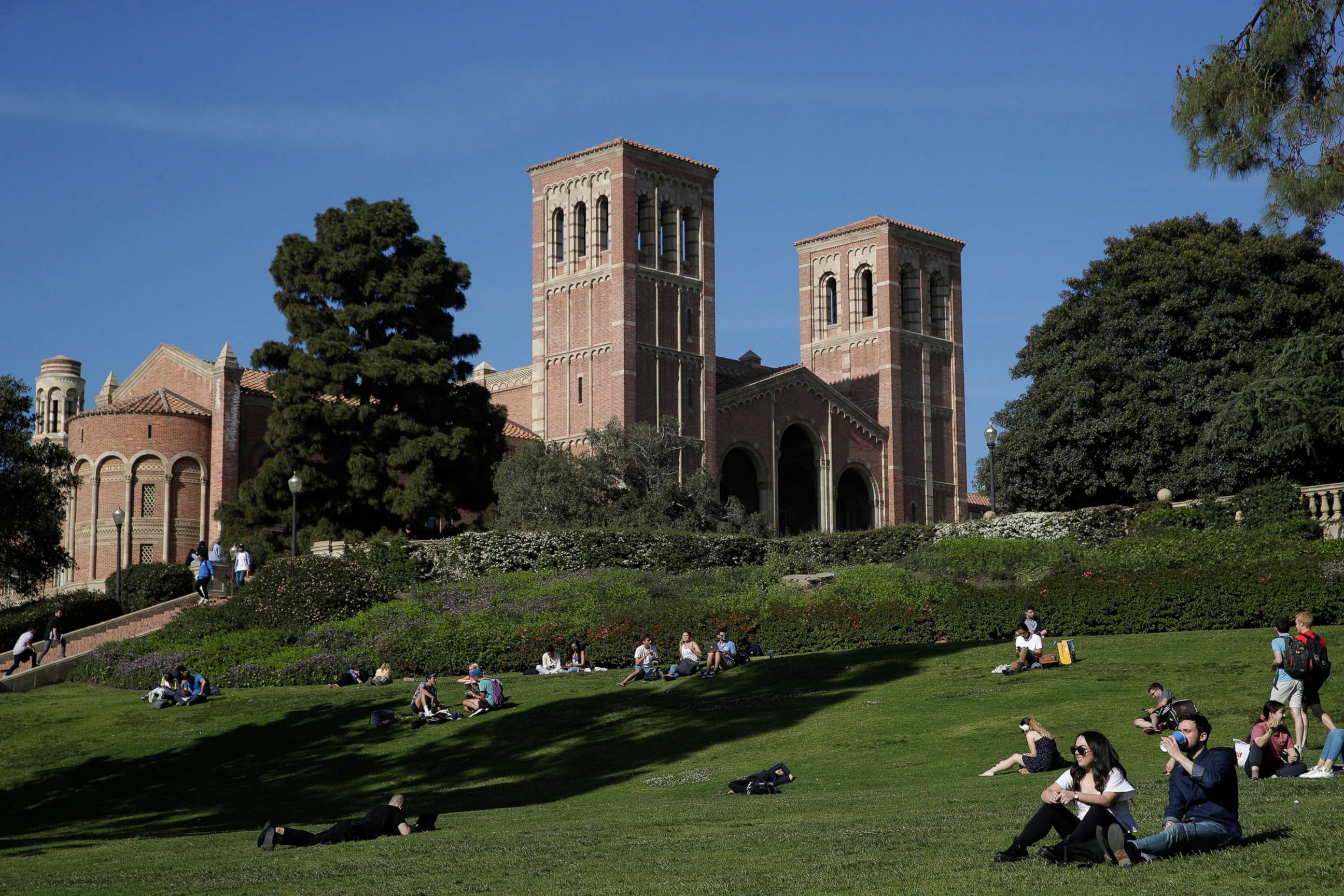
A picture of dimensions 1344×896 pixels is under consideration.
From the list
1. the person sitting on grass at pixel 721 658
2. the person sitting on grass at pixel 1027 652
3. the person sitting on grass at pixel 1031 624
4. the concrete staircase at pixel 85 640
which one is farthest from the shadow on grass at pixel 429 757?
the concrete staircase at pixel 85 640

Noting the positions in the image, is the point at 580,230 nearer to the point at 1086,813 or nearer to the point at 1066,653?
the point at 1066,653

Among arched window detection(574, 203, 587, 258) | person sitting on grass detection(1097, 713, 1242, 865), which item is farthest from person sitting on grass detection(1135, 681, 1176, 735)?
arched window detection(574, 203, 587, 258)

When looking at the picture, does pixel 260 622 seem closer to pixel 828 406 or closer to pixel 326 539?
pixel 326 539

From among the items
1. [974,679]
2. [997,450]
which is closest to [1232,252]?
[997,450]

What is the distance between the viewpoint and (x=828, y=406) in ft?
209

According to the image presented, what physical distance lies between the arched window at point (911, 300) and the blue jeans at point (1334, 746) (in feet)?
187

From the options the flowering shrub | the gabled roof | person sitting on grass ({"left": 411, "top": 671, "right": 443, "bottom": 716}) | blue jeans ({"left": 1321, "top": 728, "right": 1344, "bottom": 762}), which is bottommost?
person sitting on grass ({"left": 411, "top": 671, "right": 443, "bottom": 716})

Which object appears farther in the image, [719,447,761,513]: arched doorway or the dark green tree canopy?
[719,447,761,513]: arched doorway

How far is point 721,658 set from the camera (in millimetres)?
25250

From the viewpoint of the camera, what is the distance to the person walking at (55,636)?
31.5 metres

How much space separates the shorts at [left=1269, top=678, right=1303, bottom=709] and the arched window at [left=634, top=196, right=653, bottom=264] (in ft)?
144

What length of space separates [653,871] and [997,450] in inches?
1430

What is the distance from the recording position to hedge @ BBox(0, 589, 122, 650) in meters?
35.4

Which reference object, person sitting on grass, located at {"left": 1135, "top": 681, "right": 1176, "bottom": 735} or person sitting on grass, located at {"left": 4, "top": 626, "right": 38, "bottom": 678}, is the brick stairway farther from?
person sitting on grass, located at {"left": 1135, "top": 681, "right": 1176, "bottom": 735}
